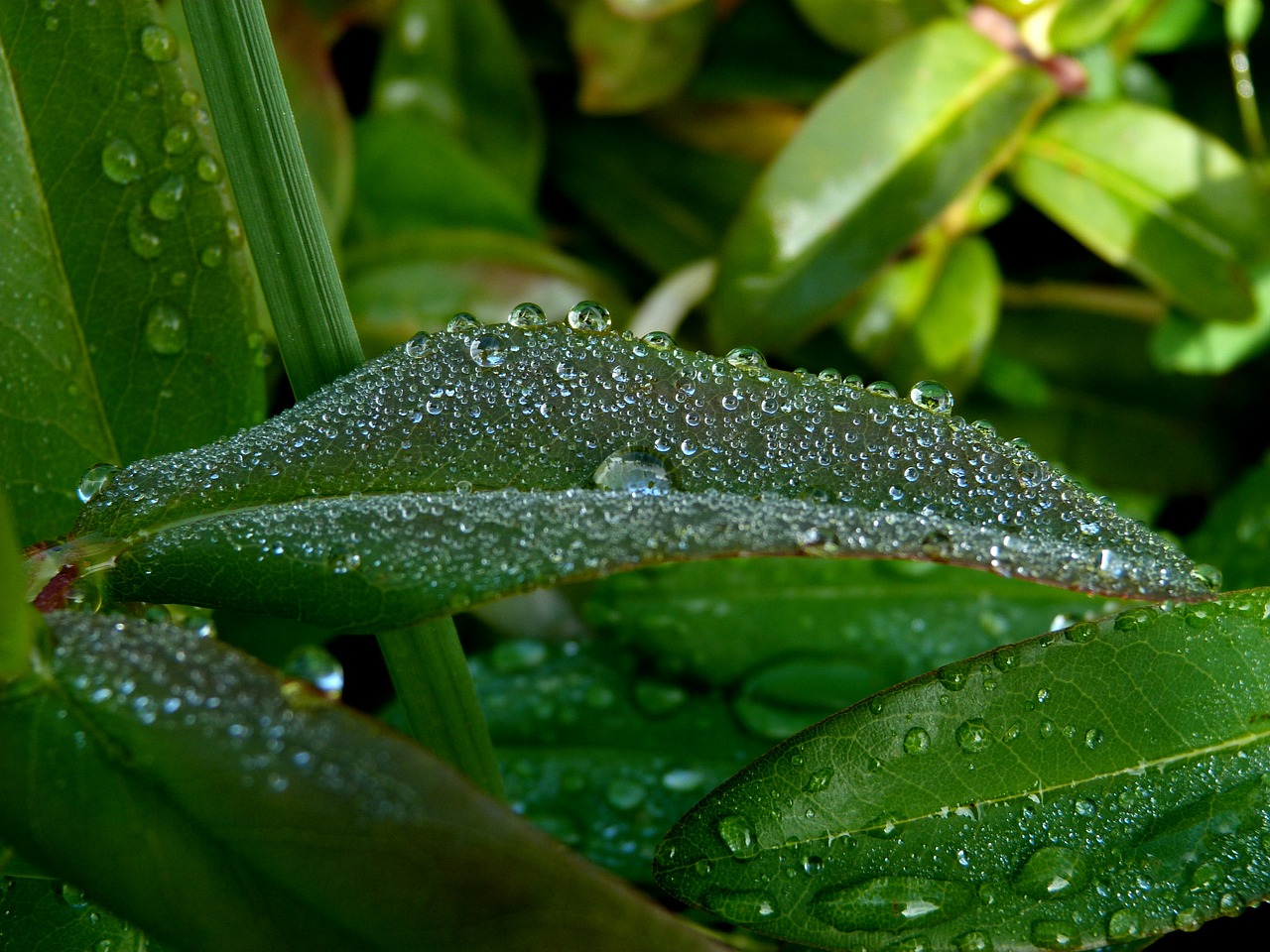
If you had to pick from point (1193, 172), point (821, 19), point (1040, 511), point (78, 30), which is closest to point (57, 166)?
point (78, 30)

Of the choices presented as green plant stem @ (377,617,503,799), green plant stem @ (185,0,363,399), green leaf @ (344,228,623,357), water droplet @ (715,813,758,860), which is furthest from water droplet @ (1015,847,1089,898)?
green leaf @ (344,228,623,357)

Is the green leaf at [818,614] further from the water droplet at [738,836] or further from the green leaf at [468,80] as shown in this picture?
the green leaf at [468,80]

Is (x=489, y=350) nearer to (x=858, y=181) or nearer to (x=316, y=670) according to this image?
(x=316, y=670)

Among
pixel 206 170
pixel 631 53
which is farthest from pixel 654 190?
pixel 206 170

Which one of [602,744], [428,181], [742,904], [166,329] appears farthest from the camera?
[428,181]

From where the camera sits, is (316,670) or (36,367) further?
(36,367)

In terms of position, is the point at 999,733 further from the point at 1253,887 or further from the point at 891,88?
the point at 891,88
